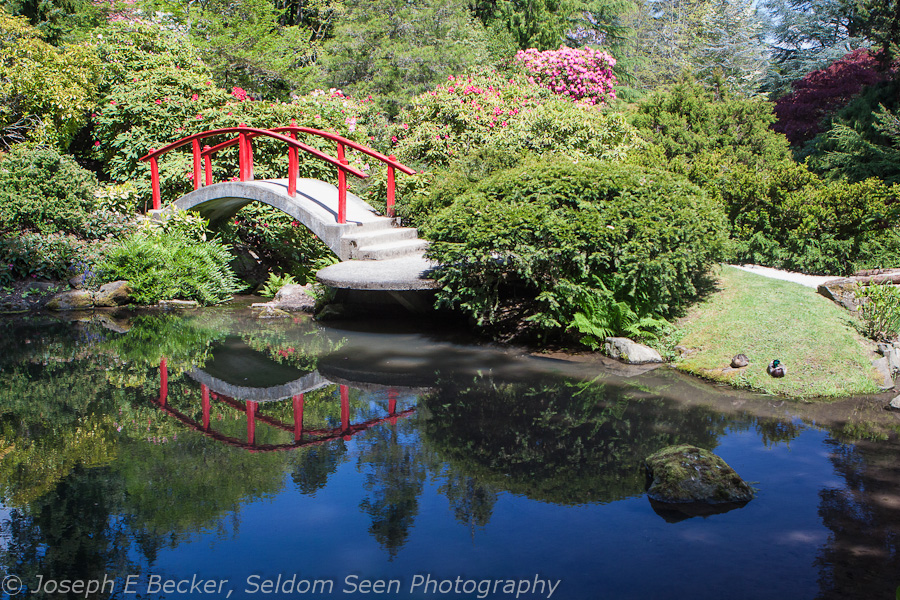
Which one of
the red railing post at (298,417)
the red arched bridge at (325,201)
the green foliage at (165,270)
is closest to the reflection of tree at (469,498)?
the red railing post at (298,417)

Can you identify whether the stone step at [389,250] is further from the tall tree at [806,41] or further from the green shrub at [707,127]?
the tall tree at [806,41]

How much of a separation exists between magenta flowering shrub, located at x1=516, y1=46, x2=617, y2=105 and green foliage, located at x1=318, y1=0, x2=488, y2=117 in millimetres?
1739

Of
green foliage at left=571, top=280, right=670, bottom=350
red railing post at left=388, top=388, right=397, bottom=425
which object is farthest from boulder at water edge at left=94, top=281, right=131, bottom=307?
green foliage at left=571, top=280, right=670, bottom=350

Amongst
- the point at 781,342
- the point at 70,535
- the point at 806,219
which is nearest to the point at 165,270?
the point at 70,535

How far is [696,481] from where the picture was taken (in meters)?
4.83

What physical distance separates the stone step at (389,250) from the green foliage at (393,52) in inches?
381

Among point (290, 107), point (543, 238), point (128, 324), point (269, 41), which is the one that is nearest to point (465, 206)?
point (543, 238)

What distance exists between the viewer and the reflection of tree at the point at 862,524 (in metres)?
3.80

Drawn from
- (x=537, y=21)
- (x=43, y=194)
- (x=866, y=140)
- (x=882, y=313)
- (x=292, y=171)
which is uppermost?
(x=537, y=21)

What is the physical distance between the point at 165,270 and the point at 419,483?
26.7 feet

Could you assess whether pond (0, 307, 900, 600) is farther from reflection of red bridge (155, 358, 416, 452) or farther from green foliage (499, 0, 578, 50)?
green foliage (499, 0, 578, 50)

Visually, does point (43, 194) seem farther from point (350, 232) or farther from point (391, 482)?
point (391, 482)

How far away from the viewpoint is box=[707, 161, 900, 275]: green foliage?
1038 centimetres

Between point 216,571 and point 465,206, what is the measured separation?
217 inches
